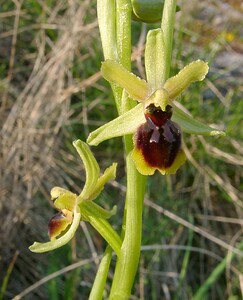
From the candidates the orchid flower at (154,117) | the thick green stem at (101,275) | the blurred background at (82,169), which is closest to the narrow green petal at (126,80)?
the orchid flower at (154,117)

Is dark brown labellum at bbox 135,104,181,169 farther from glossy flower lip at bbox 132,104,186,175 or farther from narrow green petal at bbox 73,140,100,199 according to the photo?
narrow green petal at bbox 73,140,100,199

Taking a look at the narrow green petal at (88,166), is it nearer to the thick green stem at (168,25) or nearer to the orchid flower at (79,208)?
the orchid flower at (79,208)

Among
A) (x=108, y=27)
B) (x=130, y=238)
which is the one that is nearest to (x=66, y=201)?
(x=130, y=238)

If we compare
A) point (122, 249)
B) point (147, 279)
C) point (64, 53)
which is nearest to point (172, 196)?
point (147, 279)

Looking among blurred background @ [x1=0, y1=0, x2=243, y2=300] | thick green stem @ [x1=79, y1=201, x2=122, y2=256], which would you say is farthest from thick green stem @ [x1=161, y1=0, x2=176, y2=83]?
blurred background @ [x1=0, y1=0, x2=243, y2=300]

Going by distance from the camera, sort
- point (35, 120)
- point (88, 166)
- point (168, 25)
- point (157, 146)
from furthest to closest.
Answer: point (35, 120) < point (88, 166) < point (168, 25) < point (157, 146)

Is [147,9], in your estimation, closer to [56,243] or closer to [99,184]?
[99,184]

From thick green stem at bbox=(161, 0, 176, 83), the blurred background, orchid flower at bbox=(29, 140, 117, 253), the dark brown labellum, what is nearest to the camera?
the dark brown labellum

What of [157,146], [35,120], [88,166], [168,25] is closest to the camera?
[157,146]
